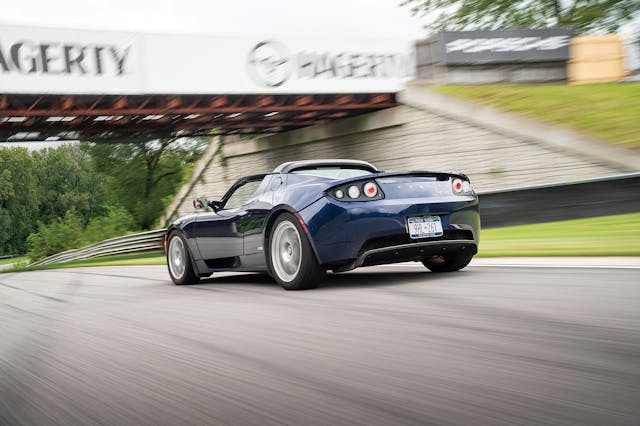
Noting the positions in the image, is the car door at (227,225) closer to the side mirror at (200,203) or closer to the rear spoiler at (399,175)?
the side mirror at (200,203)

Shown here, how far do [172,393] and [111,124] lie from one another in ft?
90.5

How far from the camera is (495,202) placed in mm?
11539

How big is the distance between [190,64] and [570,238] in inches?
737

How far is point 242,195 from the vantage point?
719 centimetres

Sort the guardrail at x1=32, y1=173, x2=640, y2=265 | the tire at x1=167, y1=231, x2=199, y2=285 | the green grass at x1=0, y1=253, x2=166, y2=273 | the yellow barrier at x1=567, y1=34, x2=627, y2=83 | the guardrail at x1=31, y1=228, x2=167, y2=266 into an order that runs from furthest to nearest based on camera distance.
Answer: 1. the guardrail at x1=31, y1=228, x2=167, y2=266
2. the yellow barrier at x1=567, y1=34, x2=627, y2=83
3. the green grass at x1=0, y1=253, x2=166, y2=273
4. the guardrail at x1=32, y1=173, x2=640, y2=265
5. the tire at x1=167, y1=231, x2=199, y2=285

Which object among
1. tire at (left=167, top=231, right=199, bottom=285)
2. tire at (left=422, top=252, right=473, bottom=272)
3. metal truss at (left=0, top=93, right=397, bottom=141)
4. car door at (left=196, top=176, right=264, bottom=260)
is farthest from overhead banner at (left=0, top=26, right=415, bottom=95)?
tire at (left=422, top=252, right=473, bottom=272)

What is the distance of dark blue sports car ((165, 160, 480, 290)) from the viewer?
573 centimetres

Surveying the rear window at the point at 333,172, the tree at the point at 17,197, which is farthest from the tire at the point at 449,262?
the tree at the point at 17,197

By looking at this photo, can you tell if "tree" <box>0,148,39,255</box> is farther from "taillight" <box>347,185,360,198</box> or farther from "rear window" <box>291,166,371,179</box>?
"taillight" <box>347,185,360,198</box>

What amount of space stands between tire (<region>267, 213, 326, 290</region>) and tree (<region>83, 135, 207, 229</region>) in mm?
44754

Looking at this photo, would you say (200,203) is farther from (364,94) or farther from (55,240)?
(55,240)

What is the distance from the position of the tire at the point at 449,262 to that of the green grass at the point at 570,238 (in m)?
1.40

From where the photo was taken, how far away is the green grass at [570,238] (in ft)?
24.7

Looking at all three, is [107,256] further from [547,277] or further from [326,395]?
[326,395]
